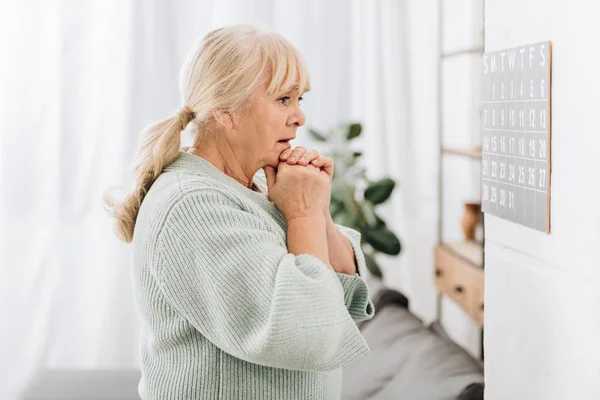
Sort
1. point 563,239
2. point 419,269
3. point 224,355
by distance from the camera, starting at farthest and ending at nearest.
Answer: point 419,269 → point 224,355 → point 563,239

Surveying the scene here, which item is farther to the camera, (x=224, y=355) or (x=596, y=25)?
(x=224, y=355)

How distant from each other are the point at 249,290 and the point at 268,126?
32 centimetres

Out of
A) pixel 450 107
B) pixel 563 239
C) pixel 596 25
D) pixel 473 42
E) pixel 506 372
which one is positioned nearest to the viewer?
pixel 596 25

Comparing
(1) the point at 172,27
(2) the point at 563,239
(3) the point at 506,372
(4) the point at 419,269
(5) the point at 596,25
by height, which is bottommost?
(4) the point at 419,269

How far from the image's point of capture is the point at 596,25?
0.96m

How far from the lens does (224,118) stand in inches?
50.7

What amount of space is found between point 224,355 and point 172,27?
210 centimetres

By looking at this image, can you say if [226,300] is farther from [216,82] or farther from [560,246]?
[560,246]

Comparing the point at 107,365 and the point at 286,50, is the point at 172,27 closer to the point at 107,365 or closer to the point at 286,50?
the point at 107,365

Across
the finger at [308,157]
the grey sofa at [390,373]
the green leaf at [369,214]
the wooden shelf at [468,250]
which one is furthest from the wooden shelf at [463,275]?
the finger at [308,157]

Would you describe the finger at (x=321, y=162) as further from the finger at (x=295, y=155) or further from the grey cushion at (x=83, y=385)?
the grey cushion at (x=83, y=385)

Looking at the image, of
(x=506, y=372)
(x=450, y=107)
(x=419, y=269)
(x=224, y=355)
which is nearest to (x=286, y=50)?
(x=224, y=355)

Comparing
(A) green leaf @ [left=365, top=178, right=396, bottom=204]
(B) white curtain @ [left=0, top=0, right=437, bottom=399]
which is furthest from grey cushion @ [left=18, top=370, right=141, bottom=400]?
(A) green leaf @ [left=365, top=178, right=396, bottom=204]

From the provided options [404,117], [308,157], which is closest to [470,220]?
[404,117]
